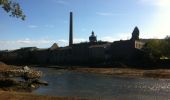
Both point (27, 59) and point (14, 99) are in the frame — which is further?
point (27, 59)

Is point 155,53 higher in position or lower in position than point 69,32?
lower

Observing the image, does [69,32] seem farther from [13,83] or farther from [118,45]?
[13,83]

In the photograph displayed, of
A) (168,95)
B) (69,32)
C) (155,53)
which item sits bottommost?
(168,95)

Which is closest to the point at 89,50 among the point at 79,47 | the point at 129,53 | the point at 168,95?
the point at 79,47

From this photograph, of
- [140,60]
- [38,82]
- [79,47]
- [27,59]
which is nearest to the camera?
[38,82]

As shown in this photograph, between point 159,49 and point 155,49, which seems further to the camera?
point 159,49

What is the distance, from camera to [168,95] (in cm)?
4459

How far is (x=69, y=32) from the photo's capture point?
14812 centimetres

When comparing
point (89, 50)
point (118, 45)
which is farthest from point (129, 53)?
point (89, 50)

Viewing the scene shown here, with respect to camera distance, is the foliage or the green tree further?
the foliage

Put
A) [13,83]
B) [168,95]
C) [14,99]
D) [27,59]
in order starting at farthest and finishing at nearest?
1. [27,59]
2. [13,83]
3. [168,95]
4. [14,99]

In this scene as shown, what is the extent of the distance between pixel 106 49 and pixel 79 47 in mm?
16038

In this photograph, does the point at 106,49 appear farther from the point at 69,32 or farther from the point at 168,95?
the point at 168,95

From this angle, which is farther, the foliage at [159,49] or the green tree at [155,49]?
the foliage at [159,49]
